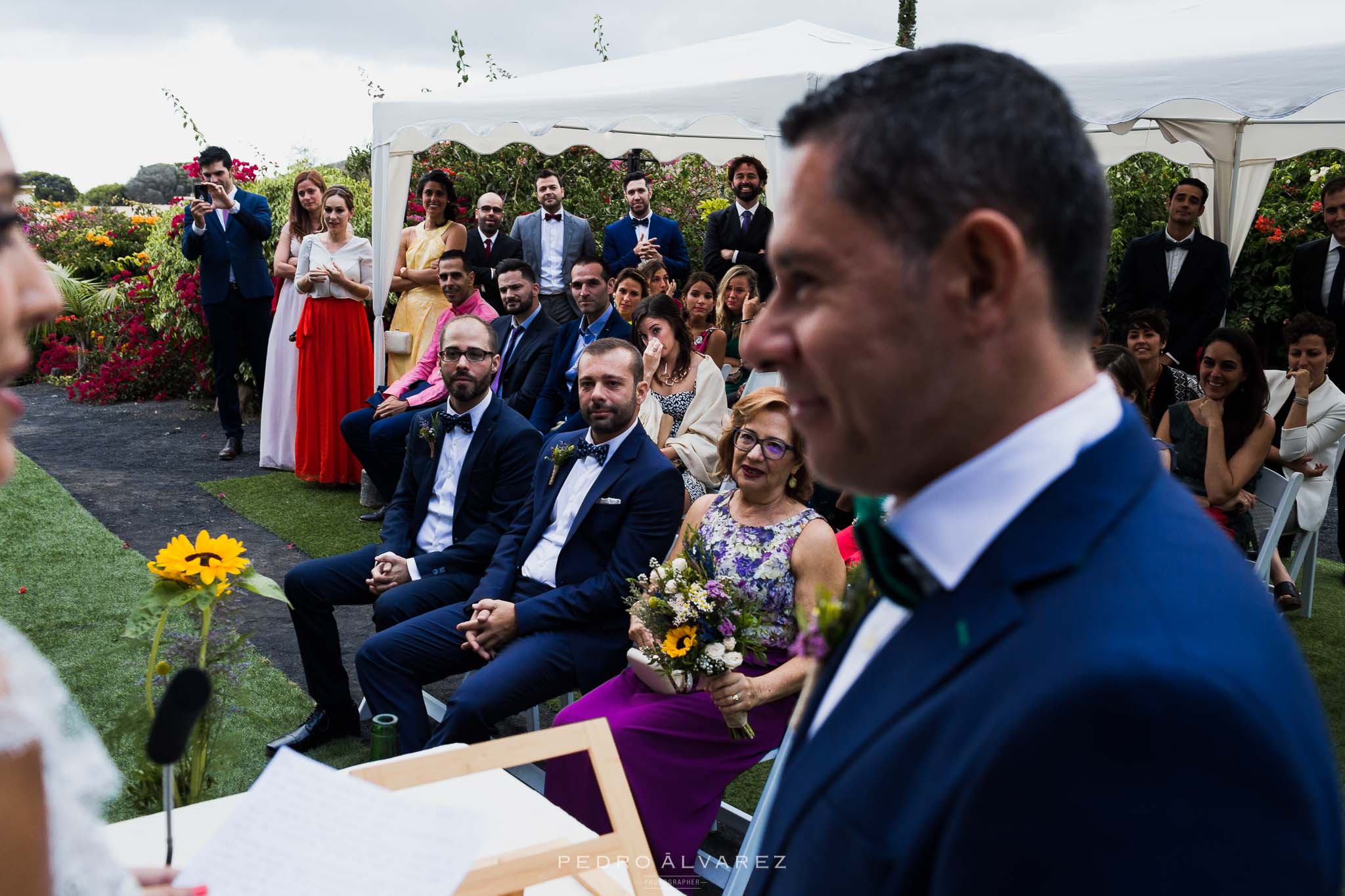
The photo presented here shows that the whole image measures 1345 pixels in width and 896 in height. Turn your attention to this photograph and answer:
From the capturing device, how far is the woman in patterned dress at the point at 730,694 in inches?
128

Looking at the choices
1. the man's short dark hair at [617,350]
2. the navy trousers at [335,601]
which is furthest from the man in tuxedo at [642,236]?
the navy trousers at [335,601]

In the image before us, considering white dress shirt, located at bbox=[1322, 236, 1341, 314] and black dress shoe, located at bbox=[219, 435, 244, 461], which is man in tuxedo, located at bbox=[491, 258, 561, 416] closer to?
black dress shoe, located at bbox=[219, 435, 244, 461]

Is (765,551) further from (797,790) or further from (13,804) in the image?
(13,804)

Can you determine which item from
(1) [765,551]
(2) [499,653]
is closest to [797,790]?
(1) [765,551]

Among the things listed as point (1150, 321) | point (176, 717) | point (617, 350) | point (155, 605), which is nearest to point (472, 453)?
point (617, 350)

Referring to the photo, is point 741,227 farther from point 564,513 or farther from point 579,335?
point 564,513

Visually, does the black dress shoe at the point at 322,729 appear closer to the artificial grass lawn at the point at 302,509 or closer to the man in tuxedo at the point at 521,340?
the artificial grass lawn at the point at 302,509

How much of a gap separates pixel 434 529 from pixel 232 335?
5.58 meters

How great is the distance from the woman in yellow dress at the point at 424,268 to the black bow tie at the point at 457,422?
310cm

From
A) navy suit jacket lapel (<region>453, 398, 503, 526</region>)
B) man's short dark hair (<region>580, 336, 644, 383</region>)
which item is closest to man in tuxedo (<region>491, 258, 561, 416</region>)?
navy suit jacket lapel (<region>453, 398, 503, 526</region>)

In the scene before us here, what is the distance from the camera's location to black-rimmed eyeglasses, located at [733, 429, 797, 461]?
3613mm

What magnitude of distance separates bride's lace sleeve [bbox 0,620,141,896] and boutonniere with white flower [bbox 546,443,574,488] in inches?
135

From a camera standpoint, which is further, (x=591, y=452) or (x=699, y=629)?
(x=591, y=452)

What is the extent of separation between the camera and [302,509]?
791 cm
